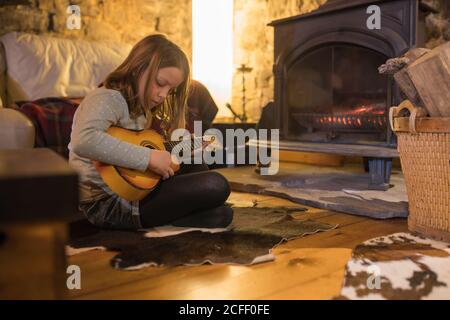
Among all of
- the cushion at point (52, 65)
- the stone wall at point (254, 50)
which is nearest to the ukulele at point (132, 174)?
the cushion at point (52, 65)

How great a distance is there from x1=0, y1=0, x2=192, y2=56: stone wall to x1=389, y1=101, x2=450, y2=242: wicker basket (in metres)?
2.19

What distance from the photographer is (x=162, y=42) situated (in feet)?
4.57

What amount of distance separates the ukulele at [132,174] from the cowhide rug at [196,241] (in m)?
0.15

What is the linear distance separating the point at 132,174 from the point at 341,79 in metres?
1.63

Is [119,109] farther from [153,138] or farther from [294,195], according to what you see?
[294,195]

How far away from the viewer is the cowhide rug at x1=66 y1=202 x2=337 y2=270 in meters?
1.22

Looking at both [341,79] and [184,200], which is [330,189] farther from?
[184,200]

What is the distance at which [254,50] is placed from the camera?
11.9 feet

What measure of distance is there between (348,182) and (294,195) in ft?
1.62

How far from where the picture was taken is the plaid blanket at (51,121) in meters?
1.96

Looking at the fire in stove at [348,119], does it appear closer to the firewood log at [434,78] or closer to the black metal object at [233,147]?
the black metal object at [233,147]

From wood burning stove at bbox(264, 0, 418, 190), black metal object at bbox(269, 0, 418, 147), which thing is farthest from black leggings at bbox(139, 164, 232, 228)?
black metal object at bbox(269, 0, 418, 147)

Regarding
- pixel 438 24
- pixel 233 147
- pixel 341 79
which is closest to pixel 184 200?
pixel 341 79
